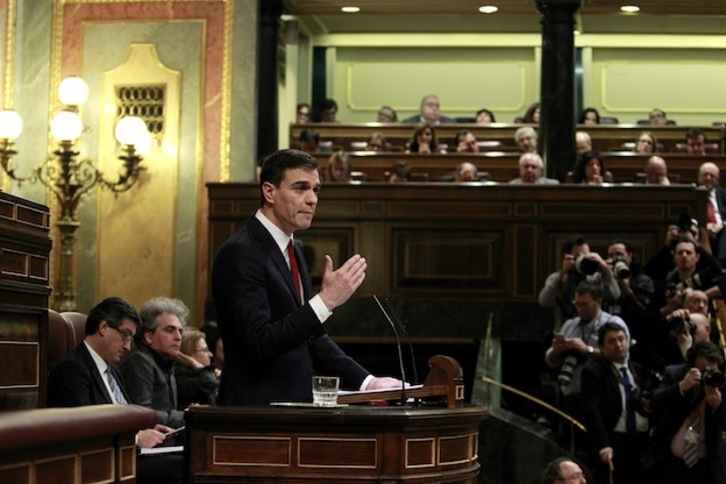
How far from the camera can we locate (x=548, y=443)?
840 centimetres

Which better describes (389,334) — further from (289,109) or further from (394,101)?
(394,101)

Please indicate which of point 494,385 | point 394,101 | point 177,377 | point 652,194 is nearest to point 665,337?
point 494,385

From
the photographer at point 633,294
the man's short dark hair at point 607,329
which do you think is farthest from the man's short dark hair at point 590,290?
the man's short dark hair at point 607,329

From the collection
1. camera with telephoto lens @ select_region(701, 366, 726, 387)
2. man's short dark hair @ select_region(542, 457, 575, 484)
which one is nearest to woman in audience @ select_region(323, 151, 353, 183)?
camera with telephoto lens @ select_region(701, 366, 726, 387)

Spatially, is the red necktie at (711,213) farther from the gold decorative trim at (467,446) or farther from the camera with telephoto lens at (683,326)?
the gold decorative trim at (467,446)

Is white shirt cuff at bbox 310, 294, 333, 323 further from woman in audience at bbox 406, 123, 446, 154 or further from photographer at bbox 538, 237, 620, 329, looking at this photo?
woman in audience at bbox 406, 123, 446, 154

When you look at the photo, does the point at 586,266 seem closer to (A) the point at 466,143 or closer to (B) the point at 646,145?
(A) the point at 466,143

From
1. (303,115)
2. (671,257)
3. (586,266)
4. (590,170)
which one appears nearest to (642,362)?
(586,266)

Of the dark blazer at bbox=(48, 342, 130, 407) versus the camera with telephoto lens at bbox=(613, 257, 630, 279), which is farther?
the camera with telephoto lens at bbox=(613, 257, 630, 279)

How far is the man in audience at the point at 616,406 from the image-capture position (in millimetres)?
8617

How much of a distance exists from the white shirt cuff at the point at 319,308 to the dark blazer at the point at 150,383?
2290 mm

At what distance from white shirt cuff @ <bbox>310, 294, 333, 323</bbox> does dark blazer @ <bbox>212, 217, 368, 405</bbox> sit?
0.04ft

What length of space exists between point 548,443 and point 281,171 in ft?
13.2

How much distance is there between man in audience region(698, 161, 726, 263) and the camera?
1184cm
